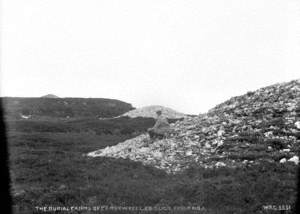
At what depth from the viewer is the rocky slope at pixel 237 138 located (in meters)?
16.9

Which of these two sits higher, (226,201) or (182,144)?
(182,144)

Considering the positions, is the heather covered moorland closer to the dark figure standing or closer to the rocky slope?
the rocky slope

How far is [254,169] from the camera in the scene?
14570 millimetres

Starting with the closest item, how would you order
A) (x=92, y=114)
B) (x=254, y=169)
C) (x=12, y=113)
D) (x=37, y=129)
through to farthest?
1. (x=254, y=169)
2. (x=37, y=129)
3. (x=12, y=113)
4. (x=92, y=114)

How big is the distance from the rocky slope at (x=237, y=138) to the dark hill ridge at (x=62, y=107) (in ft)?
137

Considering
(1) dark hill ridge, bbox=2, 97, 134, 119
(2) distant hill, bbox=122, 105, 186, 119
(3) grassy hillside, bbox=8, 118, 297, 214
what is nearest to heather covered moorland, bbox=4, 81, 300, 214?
(3) grassy hillside, bbox=8, 118, 297, 214

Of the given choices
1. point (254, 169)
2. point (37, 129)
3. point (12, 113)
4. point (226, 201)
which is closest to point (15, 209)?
point (226, 201)

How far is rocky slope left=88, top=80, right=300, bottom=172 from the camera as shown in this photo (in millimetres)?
16938

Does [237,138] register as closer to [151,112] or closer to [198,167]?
[198,167]

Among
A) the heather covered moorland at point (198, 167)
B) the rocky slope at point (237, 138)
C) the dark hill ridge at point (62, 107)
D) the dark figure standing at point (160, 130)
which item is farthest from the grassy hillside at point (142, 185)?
the dark hill ridge at point (62, 107)

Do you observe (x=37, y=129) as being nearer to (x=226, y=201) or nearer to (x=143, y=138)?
(x=143, y=138)

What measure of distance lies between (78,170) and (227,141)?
770 cm

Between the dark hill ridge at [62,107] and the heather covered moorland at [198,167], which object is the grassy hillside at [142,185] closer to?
the heather covered moorland at [198,167]

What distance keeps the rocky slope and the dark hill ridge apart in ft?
137
